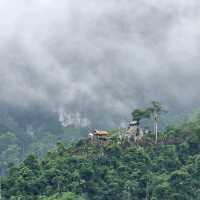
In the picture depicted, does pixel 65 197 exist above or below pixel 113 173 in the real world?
below

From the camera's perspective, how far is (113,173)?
108 metres

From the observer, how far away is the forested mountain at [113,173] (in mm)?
102500

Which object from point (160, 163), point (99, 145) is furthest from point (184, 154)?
point (99, 145)

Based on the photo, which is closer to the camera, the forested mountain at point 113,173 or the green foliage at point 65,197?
the green foliage at point 65,197

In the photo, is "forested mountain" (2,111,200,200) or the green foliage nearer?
the green foliage

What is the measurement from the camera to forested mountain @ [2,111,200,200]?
102m

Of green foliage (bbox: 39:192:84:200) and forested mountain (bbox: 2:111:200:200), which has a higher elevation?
forested mountain (bbox: 2:111:200:200)

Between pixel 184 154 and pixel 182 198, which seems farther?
pixel 184 154

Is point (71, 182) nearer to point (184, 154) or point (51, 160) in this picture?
point (51, 160)

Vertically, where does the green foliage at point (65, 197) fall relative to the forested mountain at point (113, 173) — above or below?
below

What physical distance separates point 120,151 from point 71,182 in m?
11.2

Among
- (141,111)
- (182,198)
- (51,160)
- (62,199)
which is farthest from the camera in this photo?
(141,111)

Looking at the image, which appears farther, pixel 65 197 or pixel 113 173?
pixel 113 173

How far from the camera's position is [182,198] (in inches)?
4070
